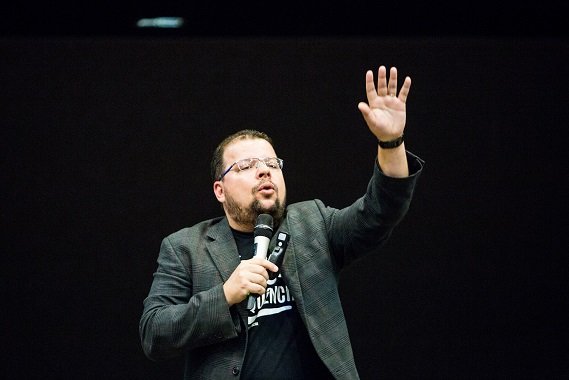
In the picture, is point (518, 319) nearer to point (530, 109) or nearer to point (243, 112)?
point (530, 109)

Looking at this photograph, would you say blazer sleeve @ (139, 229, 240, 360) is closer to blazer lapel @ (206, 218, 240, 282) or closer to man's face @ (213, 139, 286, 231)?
blazer lapel @ (206, 218, 240, 282)

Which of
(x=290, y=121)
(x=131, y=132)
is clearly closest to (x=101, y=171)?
(x=131, y=132)

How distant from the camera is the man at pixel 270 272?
Result: 1.80 metres

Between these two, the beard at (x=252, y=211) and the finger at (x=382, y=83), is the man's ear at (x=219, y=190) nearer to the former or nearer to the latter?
the beard at (x=252, y=211)

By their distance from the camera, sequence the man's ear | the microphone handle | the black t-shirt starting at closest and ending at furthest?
the microphone handle < the black t-shirt < the man's ear

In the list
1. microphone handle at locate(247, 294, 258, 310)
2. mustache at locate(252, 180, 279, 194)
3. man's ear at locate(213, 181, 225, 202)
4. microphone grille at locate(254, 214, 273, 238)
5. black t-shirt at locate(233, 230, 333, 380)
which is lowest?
black t-shirt at locate(233, 230, 333, 380)

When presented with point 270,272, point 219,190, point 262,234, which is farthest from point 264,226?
point 219,190

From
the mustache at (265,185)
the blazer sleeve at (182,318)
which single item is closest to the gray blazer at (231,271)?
the blazer sleeve at (182,318)

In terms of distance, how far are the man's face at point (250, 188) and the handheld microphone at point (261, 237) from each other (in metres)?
0.08

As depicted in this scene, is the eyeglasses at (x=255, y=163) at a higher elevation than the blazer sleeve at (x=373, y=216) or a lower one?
higher

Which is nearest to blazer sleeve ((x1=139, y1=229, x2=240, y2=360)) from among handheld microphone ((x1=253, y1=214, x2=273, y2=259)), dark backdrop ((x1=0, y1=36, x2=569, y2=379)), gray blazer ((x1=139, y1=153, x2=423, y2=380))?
gray blazer ((x1=139, y1=153, x2=423, y2=380))

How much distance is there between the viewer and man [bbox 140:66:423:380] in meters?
1.80

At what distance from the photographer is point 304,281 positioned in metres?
1.95

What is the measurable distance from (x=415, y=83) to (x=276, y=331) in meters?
1.89
